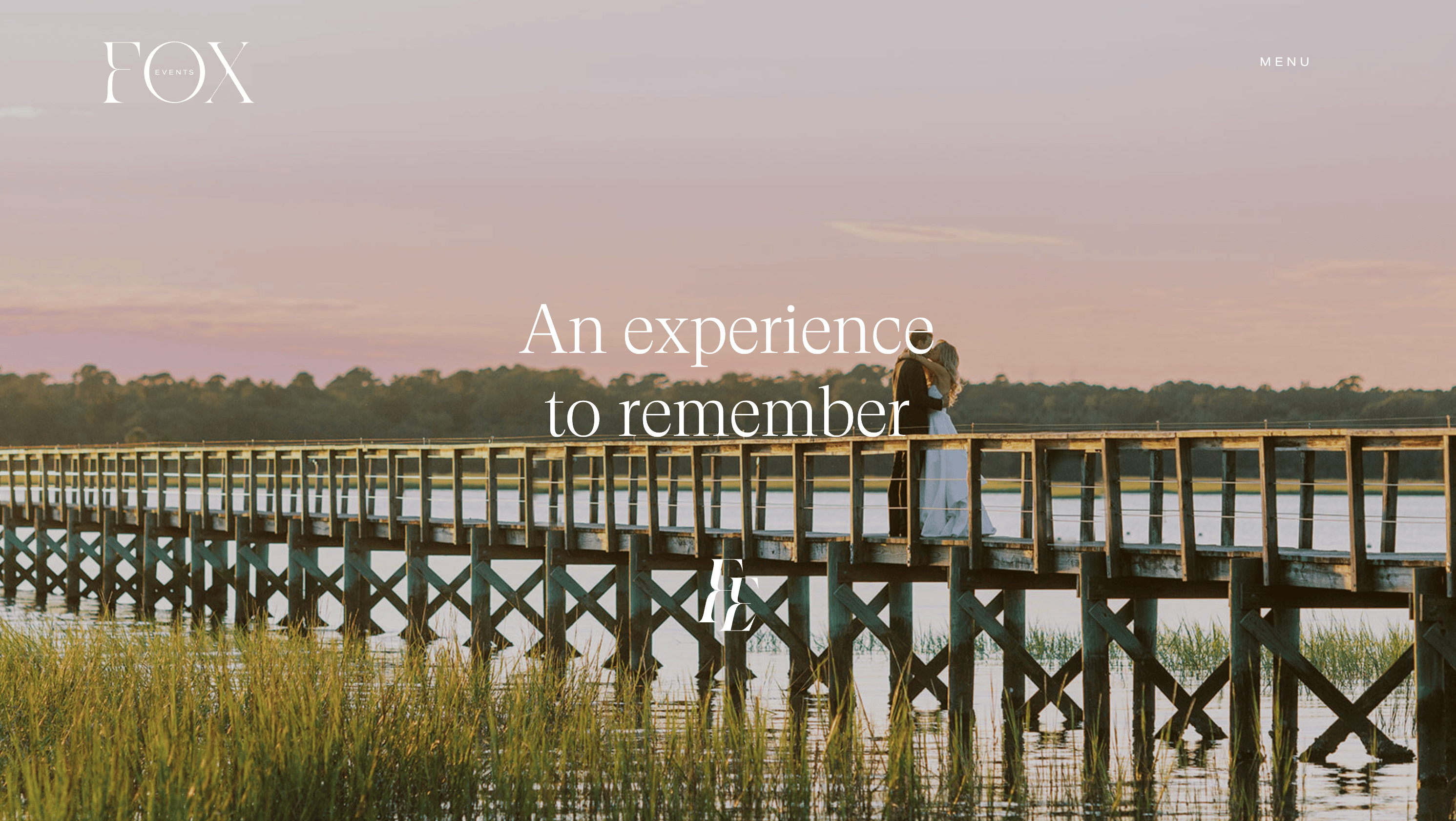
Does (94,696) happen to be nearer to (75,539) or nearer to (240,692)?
(240,692)

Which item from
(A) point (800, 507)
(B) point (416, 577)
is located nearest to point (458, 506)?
(B) point (416, 577)

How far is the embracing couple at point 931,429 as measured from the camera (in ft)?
55.5

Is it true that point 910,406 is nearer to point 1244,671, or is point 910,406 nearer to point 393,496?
point 1244,671

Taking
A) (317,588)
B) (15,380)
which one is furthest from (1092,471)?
(15,380)

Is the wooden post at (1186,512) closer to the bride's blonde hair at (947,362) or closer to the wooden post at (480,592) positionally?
the bride's blonde hair at (947,362)

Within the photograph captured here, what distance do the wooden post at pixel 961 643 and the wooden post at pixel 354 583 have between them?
1291 cm

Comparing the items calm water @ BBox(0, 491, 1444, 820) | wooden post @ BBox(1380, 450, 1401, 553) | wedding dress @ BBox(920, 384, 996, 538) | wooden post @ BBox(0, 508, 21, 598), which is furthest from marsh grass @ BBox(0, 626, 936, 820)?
wooden post @ BBox(0, 508, 21, 598)

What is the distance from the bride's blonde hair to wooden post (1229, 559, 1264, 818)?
158 inches

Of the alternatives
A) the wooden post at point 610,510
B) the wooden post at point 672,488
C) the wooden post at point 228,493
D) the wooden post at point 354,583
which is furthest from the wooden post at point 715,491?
the wooden post at point 228,493

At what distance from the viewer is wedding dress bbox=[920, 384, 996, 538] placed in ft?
55.4

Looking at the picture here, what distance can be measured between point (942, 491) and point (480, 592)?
27.0 feet

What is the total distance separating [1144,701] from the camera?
15.2 meters

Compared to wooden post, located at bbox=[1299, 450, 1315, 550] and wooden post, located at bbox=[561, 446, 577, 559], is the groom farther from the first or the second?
wooden post, located at bbox=[561, 446, 577, 559]

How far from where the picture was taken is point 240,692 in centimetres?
1459
